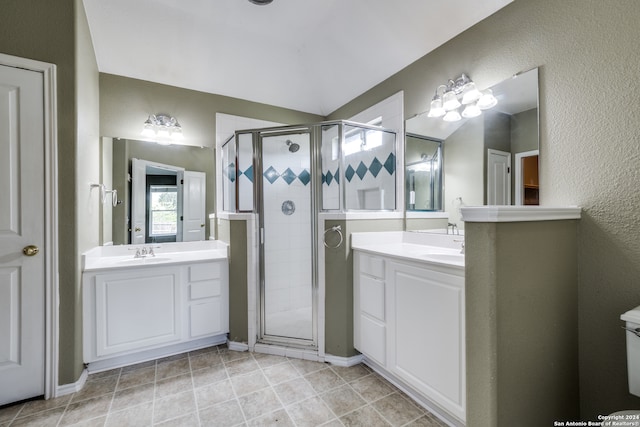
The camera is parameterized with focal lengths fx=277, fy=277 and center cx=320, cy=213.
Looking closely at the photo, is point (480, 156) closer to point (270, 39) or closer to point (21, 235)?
point (270, 39)

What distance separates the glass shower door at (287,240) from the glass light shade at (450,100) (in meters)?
1.04

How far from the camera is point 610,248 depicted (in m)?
1.33

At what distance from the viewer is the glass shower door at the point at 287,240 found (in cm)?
233

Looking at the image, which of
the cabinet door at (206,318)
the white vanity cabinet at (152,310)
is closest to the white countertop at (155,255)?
the white vanity cabinet at (152,310)

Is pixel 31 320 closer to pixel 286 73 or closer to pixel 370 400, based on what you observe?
pixel 370 400

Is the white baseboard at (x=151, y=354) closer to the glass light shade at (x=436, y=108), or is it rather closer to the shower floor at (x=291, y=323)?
the shower floor at (x=291, y=323)

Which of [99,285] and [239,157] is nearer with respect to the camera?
[99,285]

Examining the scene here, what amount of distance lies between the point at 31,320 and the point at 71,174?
0.92 m

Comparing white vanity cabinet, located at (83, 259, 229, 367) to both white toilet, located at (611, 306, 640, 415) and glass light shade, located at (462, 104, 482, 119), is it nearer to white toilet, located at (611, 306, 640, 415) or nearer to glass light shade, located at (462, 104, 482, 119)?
glass light shade, located at (462, 104, 482, 119)

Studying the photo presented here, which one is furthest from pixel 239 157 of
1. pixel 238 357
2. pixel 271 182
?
pixel 238 357

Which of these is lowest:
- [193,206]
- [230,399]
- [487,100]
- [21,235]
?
[230,399]

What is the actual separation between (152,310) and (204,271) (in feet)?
1.48

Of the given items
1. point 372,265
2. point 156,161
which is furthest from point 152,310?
point 372,265

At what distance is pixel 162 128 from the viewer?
8.49ft
